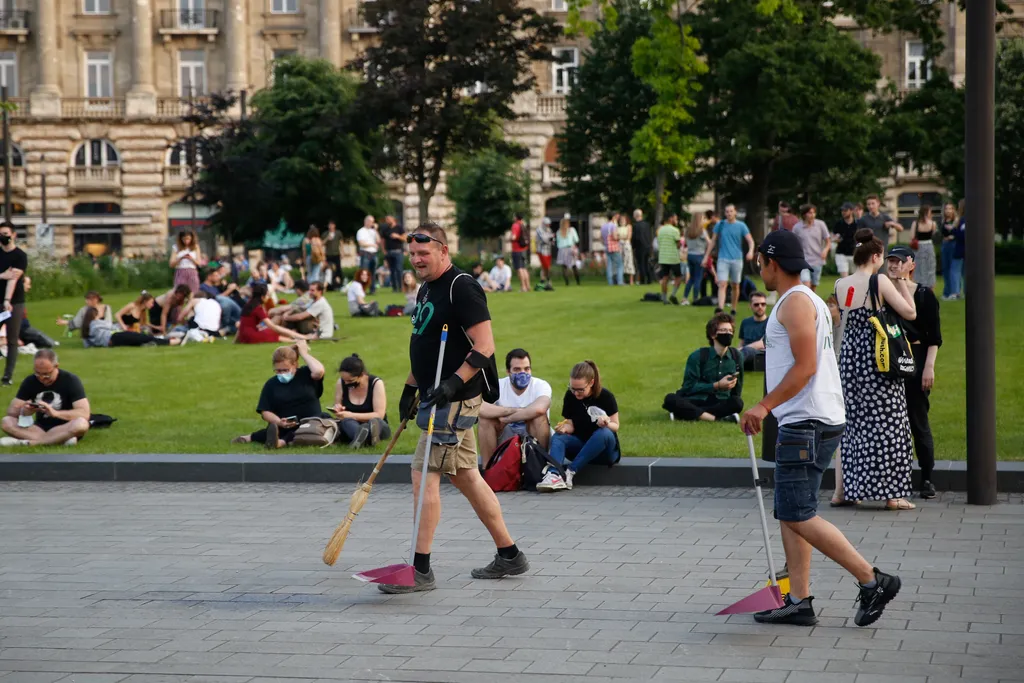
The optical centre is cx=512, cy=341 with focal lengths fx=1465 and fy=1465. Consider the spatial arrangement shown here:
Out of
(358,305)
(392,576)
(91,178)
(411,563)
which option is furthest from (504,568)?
(91,178)

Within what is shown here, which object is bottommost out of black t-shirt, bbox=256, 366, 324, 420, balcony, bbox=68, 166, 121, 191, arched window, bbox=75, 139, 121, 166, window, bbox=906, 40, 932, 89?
black t-shirt, bbox=256, 366, 324, 420

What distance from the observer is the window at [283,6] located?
2354 inches

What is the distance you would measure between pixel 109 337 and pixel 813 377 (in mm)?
16990

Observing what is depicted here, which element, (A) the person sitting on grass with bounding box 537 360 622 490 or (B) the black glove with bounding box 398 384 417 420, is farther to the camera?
(A) the person sitting on grass with bounding box 537 360 622 490

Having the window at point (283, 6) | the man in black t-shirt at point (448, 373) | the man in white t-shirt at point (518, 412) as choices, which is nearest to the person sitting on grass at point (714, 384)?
the man in white t-shirt at point (518, 412)

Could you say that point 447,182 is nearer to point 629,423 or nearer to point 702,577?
point 629,423

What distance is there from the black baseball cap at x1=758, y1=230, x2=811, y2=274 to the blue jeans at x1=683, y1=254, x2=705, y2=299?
17.0 metres

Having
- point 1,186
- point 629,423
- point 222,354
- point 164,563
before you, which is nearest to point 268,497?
point 164,563

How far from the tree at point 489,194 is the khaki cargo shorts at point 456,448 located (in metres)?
43.4

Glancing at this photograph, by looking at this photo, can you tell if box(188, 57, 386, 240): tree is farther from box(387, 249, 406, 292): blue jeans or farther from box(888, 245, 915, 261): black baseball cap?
box(888, 245, 915, 261): black baseball cap

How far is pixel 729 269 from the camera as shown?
21.4 meters

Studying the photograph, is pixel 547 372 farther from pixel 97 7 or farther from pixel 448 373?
pixel 97 7

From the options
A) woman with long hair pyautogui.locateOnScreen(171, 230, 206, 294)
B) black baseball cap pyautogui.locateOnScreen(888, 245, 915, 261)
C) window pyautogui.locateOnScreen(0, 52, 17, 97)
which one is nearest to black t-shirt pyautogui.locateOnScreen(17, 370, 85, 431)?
black baseball cap pyautogui.locateOnScreen(888, 245, 915, 261)

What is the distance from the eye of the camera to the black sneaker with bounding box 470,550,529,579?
7.46 m
